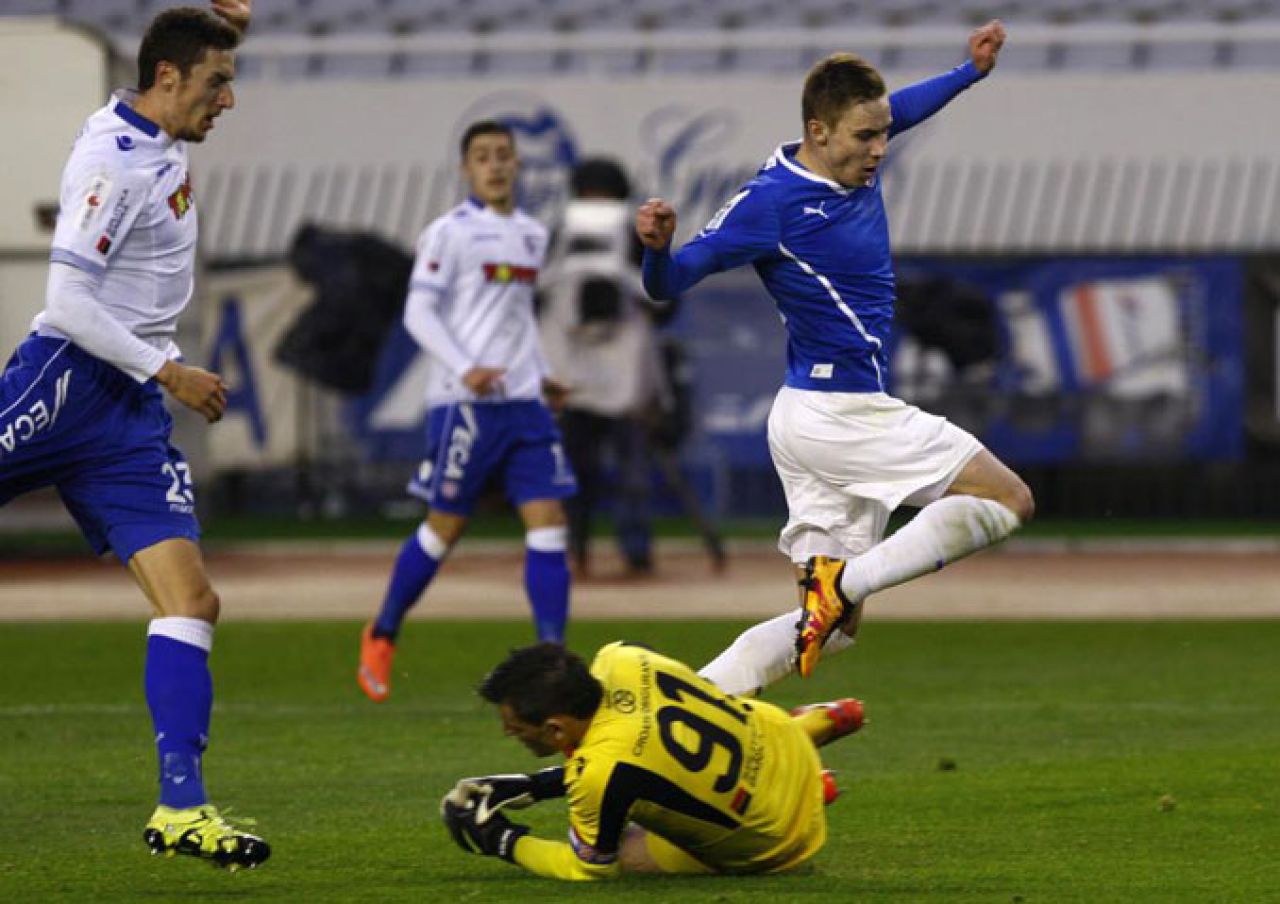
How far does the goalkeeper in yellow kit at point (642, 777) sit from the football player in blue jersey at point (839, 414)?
0.98m

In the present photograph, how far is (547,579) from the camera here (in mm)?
11305

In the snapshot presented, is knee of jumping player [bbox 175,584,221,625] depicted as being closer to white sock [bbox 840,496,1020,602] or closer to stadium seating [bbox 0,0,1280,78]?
white sock [bbox 840,496,1020,602]

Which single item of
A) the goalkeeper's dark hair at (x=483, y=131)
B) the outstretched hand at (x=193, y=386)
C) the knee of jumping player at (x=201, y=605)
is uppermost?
the goalkeeper's dark hair at (x=483, y=131)

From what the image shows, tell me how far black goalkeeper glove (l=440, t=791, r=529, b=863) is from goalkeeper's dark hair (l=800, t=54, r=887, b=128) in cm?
245

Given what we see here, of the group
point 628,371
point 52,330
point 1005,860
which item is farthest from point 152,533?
point 628,371

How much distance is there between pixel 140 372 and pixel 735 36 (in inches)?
767

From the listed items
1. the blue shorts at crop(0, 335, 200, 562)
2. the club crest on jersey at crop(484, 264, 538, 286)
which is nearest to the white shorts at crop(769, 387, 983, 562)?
the blue shorts at crop(0, 335, 200, 562)

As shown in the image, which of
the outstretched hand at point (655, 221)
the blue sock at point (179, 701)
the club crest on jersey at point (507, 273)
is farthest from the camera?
the club crest on jersey at point (507, 273)

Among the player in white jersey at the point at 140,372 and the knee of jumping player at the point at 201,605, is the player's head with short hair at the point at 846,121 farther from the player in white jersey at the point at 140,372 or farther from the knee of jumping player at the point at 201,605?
the knee of jumping player at the point at 201,605

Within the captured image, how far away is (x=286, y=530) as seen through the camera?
23.6 meters

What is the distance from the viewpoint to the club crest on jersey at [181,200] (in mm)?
7211

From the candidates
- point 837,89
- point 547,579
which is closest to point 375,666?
point 547,579

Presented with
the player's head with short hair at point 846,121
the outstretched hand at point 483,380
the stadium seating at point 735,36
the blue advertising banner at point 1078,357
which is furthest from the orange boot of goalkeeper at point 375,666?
the stadium seating at point 735,36

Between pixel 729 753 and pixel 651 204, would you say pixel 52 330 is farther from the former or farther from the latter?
pixel 729 753
